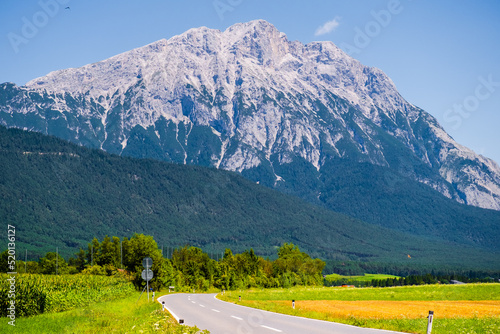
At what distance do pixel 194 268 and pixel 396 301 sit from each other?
212 feet

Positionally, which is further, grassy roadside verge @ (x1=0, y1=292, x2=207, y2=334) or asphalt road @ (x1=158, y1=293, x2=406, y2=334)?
grassy roadside verge @ (x1=0, y1=292, x2=207, y2=334)

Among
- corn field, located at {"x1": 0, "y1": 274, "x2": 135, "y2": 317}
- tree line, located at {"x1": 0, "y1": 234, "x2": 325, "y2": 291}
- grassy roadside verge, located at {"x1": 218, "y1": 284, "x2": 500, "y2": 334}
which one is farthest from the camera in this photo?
tree line, located at {"x1": 0, "y1": 234, "x2": 325, "y2": 291}

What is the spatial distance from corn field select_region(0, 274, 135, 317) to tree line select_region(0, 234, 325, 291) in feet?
96.3

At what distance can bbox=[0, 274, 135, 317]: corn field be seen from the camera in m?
43.7

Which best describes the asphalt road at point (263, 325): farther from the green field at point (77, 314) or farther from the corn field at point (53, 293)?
the corn field at point (53, 293)

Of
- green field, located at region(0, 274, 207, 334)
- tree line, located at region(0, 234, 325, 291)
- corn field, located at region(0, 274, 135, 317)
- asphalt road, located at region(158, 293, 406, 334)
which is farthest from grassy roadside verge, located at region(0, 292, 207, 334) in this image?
tree line, located at region(0, 234, 325, 291)

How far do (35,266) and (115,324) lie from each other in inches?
4983

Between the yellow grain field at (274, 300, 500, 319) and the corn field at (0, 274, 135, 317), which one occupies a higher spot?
the corn field at (0, 274, 135, 317)

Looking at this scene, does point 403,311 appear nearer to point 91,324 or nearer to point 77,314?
point 91,324

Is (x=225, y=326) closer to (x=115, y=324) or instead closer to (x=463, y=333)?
(x=115, y=324)

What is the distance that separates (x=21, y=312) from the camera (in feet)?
143

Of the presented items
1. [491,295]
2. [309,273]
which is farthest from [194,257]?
[491,295]

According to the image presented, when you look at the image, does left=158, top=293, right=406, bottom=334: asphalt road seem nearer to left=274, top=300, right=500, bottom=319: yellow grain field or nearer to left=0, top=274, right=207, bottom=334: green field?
left=0, top=274, right=207, bottom=334: green field

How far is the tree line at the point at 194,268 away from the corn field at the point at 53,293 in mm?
29353
